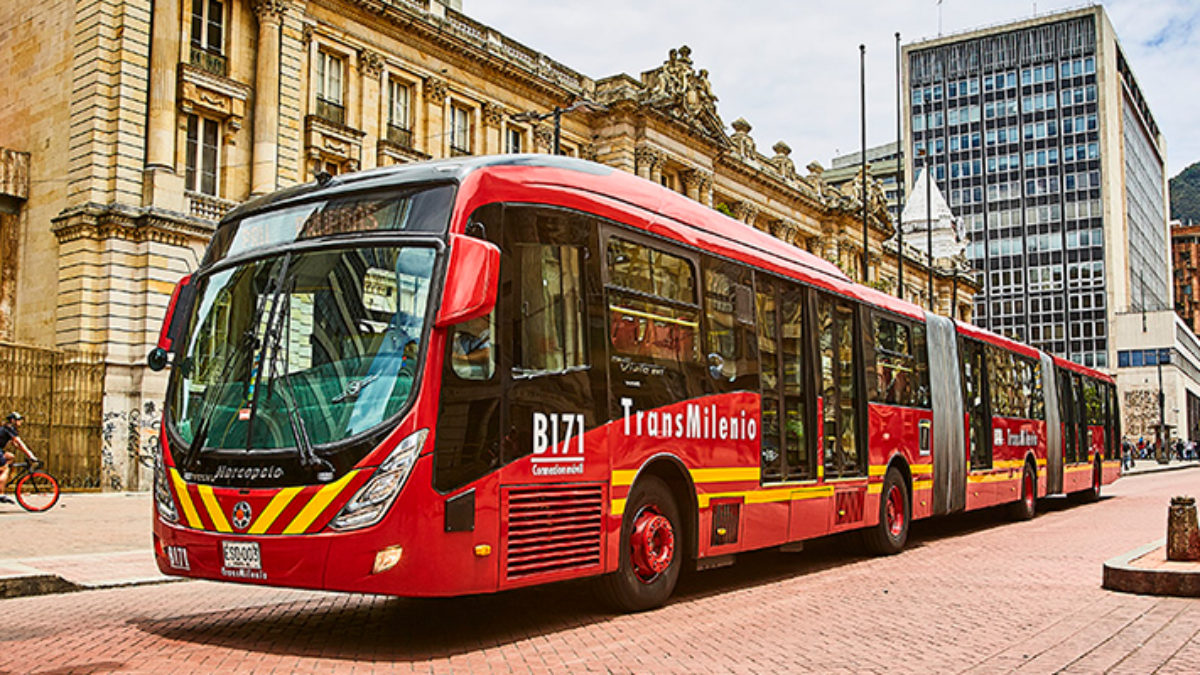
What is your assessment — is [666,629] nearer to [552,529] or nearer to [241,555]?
[552,529]

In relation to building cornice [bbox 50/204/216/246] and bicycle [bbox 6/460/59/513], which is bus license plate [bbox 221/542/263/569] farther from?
building cornice [bbox 50/204/216/246]

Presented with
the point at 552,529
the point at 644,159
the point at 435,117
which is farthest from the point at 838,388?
the point at 644,159

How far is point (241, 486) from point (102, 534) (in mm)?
9826

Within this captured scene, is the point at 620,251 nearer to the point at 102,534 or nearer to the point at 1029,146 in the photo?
the point at 102,534

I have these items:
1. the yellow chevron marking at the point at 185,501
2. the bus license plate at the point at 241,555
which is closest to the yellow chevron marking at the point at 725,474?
the bus license plate at the point at 241,555

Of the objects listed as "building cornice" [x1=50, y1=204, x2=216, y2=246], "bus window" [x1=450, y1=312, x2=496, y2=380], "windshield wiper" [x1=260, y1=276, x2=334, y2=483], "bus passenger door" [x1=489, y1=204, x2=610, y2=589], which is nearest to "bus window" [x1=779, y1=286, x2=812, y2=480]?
"bus passenger door" [x1=489, y1=204, x2=610, y2=589]

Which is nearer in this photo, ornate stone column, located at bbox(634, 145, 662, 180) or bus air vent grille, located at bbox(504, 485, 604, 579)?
bus air vent grille, located at bbox(504, 485, 604, 579)

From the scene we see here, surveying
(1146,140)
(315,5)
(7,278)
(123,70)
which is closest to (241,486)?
(123,70)

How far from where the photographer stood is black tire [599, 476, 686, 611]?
28.5 feet

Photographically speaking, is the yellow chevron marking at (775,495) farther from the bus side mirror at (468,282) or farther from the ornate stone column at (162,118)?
the ornate stone column at (162,118)

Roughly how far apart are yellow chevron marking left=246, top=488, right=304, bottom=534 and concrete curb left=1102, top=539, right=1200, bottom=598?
7.65m

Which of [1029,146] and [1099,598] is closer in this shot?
[1099,598]

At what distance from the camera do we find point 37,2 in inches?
1230

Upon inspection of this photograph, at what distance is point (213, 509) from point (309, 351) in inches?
49.9
